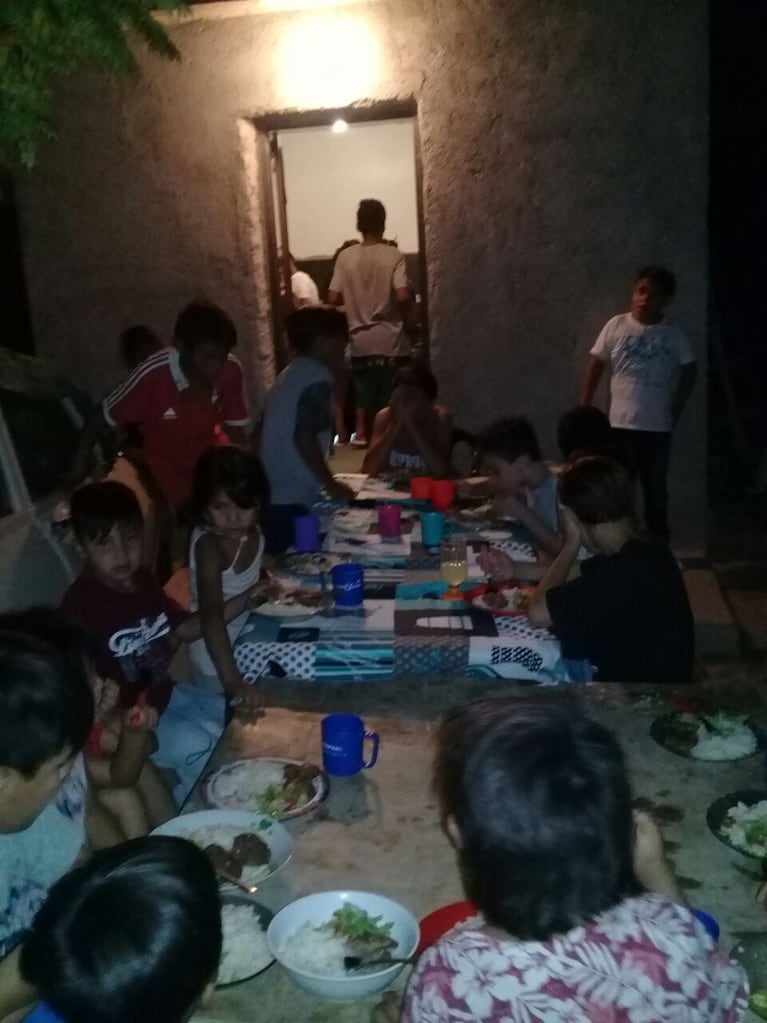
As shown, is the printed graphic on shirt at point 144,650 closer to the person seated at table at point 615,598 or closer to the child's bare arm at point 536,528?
the person seated at table at point 615,598

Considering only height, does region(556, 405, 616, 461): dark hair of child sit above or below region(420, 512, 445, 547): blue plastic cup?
above

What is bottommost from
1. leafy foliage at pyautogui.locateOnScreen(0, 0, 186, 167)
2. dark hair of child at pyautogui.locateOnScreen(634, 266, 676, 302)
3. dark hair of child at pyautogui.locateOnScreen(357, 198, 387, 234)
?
dark hair of child at pyautogui.locateOnScreen(634, 266, 676, 302)

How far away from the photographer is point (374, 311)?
7.50 meters

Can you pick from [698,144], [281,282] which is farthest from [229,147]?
[698,144]

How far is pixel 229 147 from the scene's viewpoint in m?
6.14

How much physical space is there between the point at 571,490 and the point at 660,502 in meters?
3.42

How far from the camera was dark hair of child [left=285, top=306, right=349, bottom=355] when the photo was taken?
4707 mm

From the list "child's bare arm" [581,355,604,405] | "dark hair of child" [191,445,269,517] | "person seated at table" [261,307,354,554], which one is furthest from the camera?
"child's bare arm" [581,355,604,405]

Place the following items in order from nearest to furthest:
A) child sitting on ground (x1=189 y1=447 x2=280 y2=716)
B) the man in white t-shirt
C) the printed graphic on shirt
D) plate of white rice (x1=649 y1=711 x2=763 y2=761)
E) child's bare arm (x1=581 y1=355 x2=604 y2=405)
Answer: plate of white rice (x1=649 y1=711 x2=763 y2=761) < the printed graphic on shirt < child sitting on ground (x1=189 y1=447 x2=280 y2=716) < the man in white t-shirt < child's bare arm (x1=581 y1=355 x2=604 y2=405)

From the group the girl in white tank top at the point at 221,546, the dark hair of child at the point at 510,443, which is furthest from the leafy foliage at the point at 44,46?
the dark hair of child at the point at 510,443

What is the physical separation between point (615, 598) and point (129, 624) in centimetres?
147

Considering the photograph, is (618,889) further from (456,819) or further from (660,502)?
(660,502)

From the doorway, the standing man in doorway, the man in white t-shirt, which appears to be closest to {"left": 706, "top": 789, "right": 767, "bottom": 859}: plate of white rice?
the man in white t-shirt

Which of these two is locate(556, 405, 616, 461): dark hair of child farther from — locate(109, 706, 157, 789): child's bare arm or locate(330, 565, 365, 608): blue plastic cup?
locate(109, 706, 157, 789): child's bare arm
